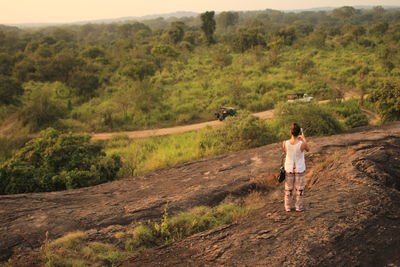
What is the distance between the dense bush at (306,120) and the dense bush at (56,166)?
29.2 feet

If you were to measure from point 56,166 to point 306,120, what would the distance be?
12.0 metres

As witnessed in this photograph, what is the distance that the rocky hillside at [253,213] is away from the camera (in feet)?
19.9

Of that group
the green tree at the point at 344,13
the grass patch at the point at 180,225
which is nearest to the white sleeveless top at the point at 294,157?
the grass patch at the point at 180,225

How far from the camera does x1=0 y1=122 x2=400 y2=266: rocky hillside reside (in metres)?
6.05

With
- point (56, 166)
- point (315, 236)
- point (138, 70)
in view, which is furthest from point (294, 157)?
point (138, 70)

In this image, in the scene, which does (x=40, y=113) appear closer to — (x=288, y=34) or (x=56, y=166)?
(x=56, y=166)

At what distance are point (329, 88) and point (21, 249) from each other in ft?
95.4

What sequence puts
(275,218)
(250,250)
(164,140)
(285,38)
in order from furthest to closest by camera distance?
(285,38) → (164,140) → (275,218) → (250,250)

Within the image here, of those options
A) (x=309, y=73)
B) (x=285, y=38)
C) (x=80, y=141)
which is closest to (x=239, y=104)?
(x=309, y=73)

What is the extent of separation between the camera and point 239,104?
2905 cm

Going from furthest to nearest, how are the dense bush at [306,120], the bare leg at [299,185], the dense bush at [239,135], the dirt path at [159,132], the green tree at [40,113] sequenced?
the green tree at [40,113], the dirt path at [159,132], the dense bush at [306,120], the dense bush at [239,135], the bare leg at [299,185]

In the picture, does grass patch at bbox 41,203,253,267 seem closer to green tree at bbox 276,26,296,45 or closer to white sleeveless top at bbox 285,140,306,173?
white sleeveless top at bbox 285,140,306,173

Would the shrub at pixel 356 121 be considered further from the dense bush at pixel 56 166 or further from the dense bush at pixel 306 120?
the dense bush at pixel 56 166

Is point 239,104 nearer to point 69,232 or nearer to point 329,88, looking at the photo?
point 329,88
